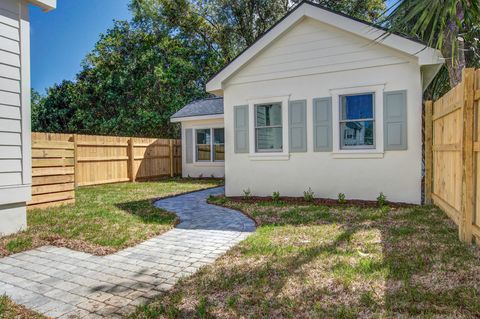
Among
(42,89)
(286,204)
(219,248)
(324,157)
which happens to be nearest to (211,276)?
(219,248)

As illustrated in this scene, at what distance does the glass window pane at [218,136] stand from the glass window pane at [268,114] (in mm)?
5803

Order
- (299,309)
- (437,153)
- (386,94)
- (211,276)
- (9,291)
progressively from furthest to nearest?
(386,94), (437,153), (211,276), (9,291), (299,309)

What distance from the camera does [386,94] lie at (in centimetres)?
740

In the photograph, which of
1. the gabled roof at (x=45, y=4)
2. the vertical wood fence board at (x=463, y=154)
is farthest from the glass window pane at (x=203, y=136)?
the vertical wood fence board at (x=463, y=154)

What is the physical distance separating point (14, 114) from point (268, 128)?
19.2 feet

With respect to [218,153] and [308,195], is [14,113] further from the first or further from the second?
[218,153]

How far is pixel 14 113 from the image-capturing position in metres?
5.41

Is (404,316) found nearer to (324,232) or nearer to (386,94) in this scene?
(324,232)

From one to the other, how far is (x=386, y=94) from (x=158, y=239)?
5.99 meters

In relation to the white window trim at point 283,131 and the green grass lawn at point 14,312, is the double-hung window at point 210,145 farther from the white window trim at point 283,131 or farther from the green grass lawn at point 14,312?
the green grass lawn at point 14,312

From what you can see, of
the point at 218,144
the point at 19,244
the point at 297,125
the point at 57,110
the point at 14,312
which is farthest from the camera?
the point at 57,110

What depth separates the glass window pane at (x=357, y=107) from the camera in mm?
7703

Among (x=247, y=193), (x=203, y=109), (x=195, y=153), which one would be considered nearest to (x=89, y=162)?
(x=195, y=153)

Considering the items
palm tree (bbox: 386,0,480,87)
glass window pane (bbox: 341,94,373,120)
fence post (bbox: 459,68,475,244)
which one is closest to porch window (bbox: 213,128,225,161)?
glass window pane (bbox: 341,94,373,120)
